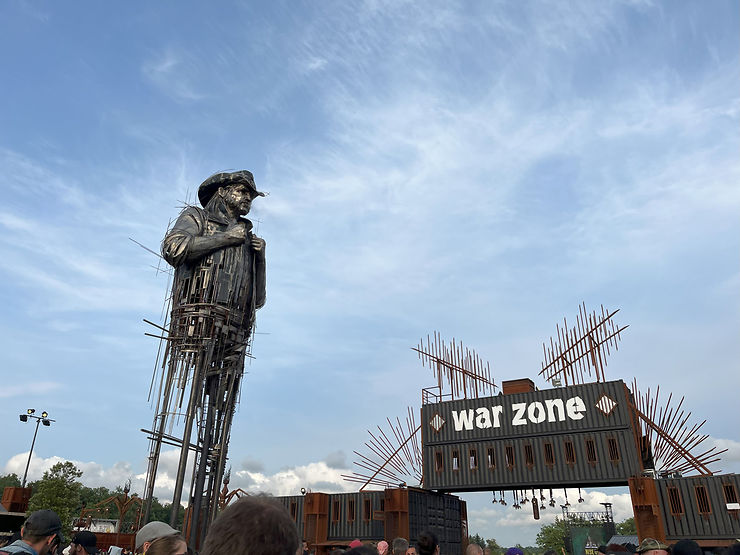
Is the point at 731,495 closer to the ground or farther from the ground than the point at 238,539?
farther from the ground

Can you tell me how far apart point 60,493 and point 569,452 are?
124 ft

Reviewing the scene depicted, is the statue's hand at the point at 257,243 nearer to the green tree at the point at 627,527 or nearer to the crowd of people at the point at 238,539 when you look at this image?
the crowd of people at the point at 238,539

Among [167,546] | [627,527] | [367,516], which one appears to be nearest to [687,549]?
[167,546]

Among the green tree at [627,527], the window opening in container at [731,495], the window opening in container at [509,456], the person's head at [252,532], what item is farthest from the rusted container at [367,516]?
the green tree at [627,527]

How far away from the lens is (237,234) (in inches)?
843

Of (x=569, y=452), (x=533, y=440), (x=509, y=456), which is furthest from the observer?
(x=509, y=456)

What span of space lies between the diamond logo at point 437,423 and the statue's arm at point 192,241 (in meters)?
14.8

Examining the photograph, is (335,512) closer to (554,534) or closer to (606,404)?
(606,404)

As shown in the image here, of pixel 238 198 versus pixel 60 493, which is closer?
pixel 238 198

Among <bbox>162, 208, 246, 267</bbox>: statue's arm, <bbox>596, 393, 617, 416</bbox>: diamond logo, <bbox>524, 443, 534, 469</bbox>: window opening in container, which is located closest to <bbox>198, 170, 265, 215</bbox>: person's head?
<bbox>162, 208, 246, 267</bbox>: statue's arm

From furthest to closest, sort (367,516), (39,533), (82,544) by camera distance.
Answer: (367,516) < (82,544) < (39,533)

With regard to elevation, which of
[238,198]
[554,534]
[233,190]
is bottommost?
[554,534]

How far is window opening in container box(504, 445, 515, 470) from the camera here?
1039 inches

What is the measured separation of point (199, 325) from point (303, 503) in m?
12.9
